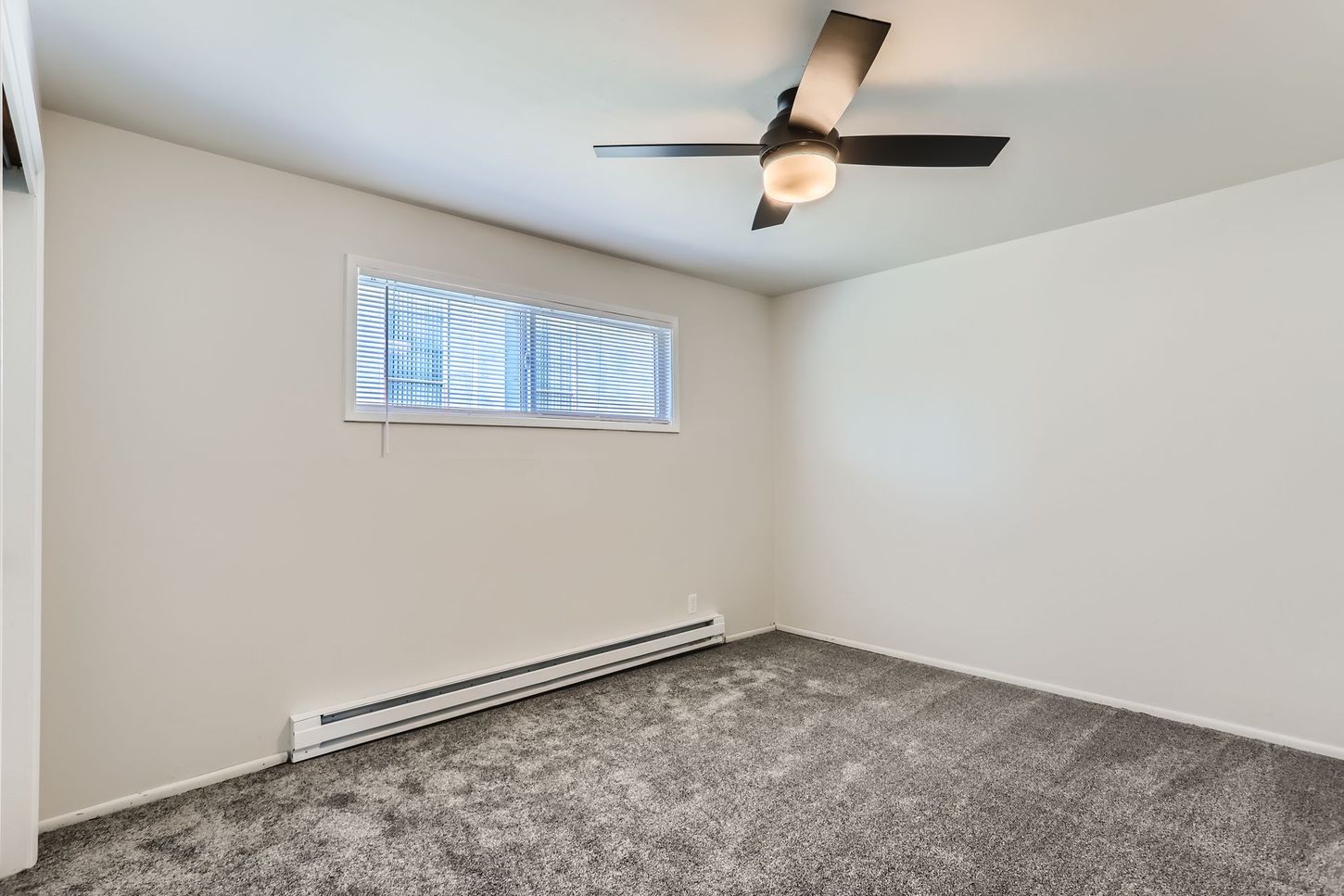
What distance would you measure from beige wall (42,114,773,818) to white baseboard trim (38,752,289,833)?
0.03 meters

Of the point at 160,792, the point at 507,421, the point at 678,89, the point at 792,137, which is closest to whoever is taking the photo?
the point at 792,137

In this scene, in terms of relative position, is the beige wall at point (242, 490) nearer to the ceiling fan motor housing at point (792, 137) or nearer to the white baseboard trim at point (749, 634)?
the white baseboard trim at point (749, 634)

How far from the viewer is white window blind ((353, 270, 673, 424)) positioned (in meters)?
2.98

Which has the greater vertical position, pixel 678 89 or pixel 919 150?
pixel 678 89

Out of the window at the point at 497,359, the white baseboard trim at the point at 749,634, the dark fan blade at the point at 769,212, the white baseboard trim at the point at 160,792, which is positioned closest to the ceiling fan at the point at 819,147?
the dark fan blade at the point at 769,212

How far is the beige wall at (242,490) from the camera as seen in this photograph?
2.28m

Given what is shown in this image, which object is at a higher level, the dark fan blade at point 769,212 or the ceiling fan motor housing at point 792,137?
the ceiling fan motor housing at point 792,137

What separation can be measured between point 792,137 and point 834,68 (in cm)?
33

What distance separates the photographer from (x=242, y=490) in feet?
8.50

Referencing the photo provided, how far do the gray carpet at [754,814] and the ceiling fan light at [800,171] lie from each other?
7.12ft

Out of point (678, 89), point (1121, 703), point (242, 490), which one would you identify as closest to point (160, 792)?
point (242, 490)

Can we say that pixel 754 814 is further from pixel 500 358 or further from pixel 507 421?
pixel 500 358

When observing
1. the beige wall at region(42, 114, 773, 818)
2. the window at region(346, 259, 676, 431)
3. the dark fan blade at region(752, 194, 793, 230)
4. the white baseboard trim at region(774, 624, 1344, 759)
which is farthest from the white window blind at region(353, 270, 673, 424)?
the white baseboard trim at region(774, 624, 1344, 759)

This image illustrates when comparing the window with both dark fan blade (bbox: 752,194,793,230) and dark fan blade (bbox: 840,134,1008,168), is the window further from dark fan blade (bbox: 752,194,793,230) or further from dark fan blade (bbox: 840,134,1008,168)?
dark fan blade (bbox: 840,134,1008,168)
